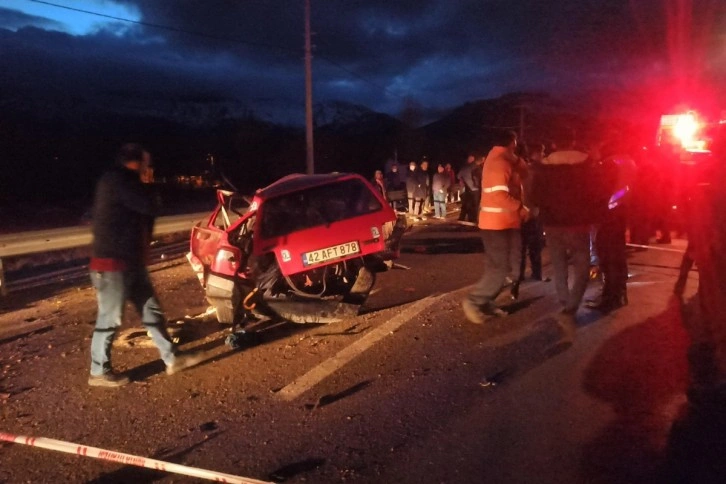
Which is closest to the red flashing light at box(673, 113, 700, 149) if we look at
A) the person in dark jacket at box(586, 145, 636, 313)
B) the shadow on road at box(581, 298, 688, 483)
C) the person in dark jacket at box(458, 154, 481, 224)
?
the person in dark jacket at box(458, 154, 481, 224)

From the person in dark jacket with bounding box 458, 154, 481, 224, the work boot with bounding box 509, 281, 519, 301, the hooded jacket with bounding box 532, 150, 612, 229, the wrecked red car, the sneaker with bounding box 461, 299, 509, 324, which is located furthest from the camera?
the person in dark jacket with bounding box 458, 154, 481, 224

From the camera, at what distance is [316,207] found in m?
6.88

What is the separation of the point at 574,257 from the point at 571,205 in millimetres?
528

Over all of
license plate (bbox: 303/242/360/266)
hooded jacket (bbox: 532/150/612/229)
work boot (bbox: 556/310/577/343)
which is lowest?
work boot (bbox: 556/310/577/343)

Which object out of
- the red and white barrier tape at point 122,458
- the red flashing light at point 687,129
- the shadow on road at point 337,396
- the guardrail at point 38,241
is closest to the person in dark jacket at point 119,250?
the red and white barrier tape at point 122,458

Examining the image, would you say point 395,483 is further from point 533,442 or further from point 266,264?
point 266,264

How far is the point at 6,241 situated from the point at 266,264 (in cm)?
472

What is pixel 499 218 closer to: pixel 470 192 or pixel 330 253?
pixel 330 253

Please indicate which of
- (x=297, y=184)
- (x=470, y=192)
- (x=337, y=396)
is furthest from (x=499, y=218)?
(x=470, y=192)

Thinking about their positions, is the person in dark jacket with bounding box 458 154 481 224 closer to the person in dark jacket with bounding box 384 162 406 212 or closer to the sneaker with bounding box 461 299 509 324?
the person in dark jacket with bounding box 384 162 406 212

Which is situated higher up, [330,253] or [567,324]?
[330,253]

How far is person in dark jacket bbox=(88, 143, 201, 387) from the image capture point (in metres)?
4.88

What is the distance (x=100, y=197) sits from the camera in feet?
16.1

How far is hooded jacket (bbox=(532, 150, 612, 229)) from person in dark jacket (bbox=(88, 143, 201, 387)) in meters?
3.49
